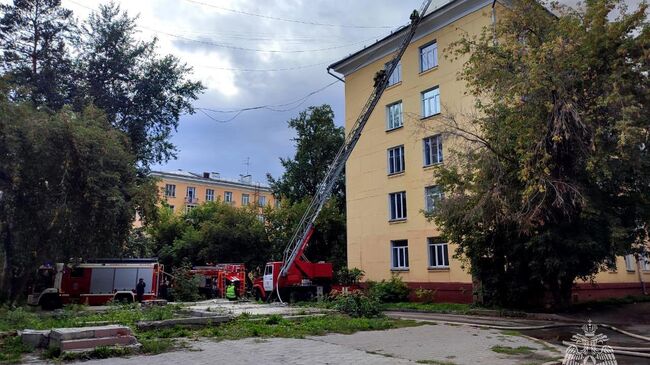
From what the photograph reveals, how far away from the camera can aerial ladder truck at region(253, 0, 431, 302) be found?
26219 mm

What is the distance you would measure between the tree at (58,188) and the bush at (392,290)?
44.2 feet

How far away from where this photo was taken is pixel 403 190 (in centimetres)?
2908

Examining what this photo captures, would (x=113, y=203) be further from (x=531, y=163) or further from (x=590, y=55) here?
(x=590, y=55)

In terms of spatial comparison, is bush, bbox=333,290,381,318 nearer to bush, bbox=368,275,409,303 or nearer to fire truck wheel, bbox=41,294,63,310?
bush, bbox=368,275,409,303

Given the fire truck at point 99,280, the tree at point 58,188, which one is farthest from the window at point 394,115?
the fire truck at point 99,280

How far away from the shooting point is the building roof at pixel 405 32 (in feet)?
86.5

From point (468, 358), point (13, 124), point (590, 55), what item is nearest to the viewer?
point (468, 358)

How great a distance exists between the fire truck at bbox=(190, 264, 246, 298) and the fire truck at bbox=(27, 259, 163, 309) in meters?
3.44

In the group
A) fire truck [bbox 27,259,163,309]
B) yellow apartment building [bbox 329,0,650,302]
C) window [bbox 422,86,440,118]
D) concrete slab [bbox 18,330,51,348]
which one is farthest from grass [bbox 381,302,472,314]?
concrete slab [bbox 18,330,51,348]

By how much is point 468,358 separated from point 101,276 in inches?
970

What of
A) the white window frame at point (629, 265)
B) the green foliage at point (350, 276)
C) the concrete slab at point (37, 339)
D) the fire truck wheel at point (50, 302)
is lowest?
the concrete slab at point (37, 339)

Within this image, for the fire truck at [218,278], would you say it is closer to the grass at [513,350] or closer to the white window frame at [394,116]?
the white window frame at [394,116]

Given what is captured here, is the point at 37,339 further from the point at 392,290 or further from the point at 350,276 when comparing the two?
the point at 350,276

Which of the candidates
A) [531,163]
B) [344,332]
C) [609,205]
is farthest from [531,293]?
[344,332]
